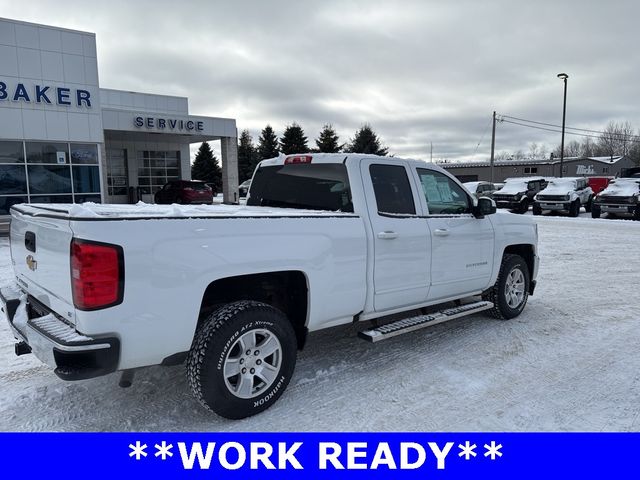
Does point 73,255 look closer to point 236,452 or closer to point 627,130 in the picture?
point 236,452

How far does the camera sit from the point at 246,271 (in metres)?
3.42

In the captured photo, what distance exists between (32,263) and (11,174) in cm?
1636

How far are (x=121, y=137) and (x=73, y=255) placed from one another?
27677mm

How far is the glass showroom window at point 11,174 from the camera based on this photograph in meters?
17.1

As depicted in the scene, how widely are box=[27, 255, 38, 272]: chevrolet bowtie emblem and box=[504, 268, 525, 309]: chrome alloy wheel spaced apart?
15.7ft

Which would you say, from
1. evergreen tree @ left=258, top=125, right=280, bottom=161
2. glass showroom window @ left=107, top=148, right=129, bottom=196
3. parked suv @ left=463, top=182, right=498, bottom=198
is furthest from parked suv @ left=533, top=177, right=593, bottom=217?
evergreen tree @ left=258, top=125, right=280, bottom=161

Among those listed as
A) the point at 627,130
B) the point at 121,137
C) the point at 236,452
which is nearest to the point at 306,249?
the point at 236,452

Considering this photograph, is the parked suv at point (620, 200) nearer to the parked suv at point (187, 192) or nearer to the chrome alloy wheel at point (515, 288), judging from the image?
the chrome alloy wheel at point (515, 288)

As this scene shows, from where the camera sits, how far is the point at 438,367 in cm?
446

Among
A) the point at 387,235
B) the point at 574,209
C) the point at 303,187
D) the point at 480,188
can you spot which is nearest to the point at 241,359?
the point at 387,235

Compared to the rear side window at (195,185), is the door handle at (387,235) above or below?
below

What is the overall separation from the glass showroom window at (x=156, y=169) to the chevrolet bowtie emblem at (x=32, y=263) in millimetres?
27604

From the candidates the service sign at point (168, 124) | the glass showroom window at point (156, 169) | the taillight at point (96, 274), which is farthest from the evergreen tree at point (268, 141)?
the taillight at point (96, 274)

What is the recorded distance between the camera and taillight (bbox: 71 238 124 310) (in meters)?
2.82
